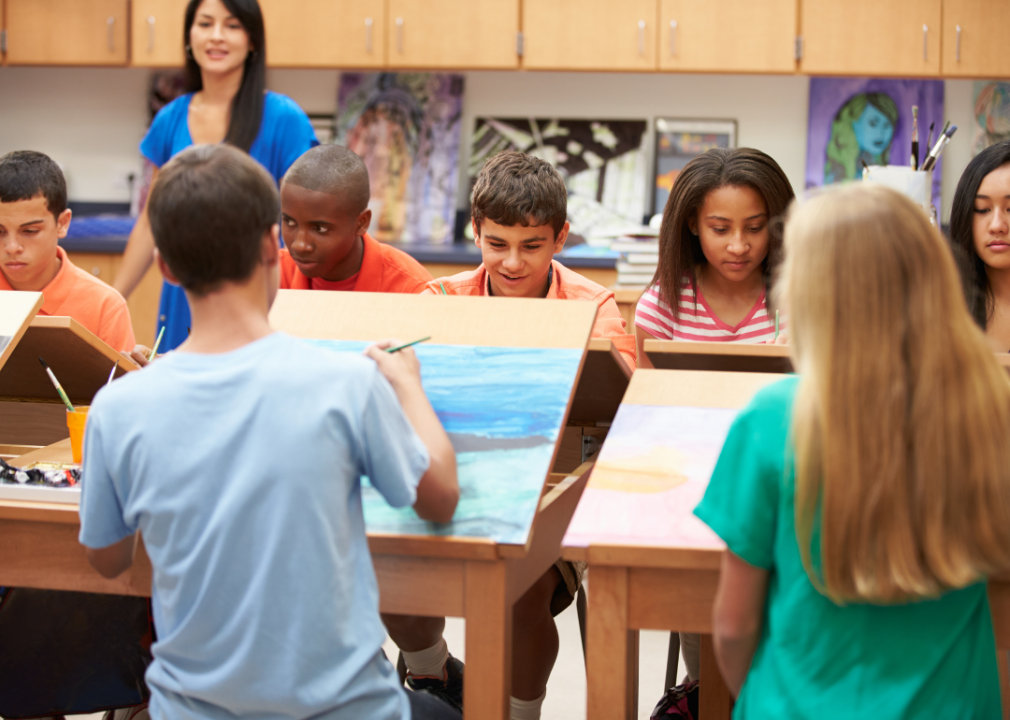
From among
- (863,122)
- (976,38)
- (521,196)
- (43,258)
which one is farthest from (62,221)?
(976,38)

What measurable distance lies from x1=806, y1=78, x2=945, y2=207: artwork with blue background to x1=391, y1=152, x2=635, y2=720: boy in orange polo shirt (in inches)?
93.9

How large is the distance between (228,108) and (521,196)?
3.62ft

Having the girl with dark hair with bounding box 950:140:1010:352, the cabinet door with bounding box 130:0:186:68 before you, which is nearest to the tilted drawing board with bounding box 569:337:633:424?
the girl with dark hair with bounding box 950:140:1010:352

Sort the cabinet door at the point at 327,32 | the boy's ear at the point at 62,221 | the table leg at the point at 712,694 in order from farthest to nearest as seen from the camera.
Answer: the cabinet door at the point at 327,32, the boy's ear at the point at 62,221, the table leg at the point at 712,694

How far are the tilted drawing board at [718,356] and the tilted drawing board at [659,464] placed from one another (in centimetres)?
6

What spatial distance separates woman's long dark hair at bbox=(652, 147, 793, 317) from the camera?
6.50 ft

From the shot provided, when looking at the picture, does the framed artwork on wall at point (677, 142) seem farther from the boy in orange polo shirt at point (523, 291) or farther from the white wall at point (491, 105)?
the boy in orange polo shirt at point (523, 291)

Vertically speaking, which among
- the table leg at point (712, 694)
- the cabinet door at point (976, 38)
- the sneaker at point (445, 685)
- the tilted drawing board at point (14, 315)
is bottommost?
the sneaker at point (445, 685)

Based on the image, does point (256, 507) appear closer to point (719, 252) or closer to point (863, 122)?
point (719, 252)

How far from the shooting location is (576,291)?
2.03 metres

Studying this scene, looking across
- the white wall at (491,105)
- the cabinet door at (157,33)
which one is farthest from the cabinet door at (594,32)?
the cabinet door at (157,33)

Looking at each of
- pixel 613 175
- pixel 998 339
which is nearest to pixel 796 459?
pixel 998 339

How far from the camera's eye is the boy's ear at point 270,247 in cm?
102

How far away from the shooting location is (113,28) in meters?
4.06
